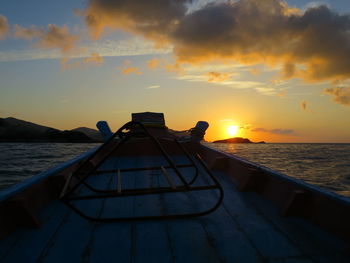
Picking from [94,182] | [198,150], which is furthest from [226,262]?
[198,150]

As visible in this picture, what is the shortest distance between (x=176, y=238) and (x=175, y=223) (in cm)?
40

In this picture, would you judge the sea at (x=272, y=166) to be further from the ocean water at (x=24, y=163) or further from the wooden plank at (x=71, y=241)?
the wooden plank at (x=71, y=241)

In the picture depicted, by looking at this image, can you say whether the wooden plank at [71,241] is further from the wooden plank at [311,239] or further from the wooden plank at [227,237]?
the wooden plank at [311,239]

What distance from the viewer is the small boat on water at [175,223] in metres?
2.54

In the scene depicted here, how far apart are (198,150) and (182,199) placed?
490 centimetres

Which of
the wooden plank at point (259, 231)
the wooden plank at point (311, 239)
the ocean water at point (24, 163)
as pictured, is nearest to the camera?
the wooden plank at point (311, 239)

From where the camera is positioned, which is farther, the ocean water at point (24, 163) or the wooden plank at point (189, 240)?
the ocean water at point (24, 163)

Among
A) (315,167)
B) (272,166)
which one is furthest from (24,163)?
(315,167)

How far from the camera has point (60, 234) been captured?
9.84ft

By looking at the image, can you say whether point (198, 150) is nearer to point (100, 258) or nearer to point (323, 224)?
point (323, 224)

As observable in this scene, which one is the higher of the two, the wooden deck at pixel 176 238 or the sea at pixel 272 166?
the wooden deck at pixel 176 238

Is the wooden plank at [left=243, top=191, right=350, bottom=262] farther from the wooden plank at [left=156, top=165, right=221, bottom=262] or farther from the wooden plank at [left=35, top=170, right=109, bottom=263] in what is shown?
the wooden plank at [left=35, top=170, right=109, bottom=263]

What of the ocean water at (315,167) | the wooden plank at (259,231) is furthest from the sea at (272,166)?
the wooden plank at (259,231)

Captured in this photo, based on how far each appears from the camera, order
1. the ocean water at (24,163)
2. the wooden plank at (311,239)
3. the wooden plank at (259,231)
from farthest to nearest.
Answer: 1. the ocean water at (24,163)
2. the wooden plank at (259,231)
3. the wooden plank at (311,239)
